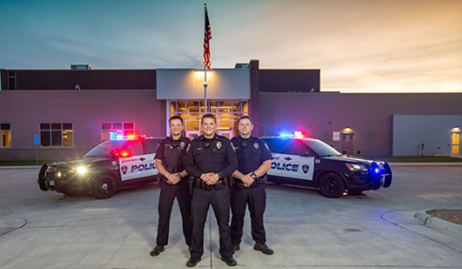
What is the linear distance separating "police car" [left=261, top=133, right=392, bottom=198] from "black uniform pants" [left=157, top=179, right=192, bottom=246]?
16.3 ft

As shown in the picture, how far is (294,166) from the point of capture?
8492 mm

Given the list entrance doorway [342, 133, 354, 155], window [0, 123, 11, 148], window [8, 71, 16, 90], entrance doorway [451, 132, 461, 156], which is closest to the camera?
window [0, 123, 11, 148]

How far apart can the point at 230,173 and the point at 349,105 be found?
20.4 m

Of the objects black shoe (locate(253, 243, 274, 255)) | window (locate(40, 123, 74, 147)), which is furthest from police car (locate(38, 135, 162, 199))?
window (locate(40, 123, 74, 147))

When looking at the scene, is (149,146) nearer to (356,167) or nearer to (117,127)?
(356,167)

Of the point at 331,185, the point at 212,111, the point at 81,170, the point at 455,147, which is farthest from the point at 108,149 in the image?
the point at 455,147

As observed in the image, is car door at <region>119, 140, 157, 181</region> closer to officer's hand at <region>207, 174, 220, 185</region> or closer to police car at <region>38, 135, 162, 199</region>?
police car at <region>38, 135, 162, 199</region>

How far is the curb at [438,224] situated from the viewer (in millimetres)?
4836

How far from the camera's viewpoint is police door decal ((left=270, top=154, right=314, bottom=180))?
8.20 m

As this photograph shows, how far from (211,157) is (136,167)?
18.0 ft

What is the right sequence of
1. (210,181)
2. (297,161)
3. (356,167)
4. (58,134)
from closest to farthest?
(210,181)
(356,167)
(297,161)
(58,134)

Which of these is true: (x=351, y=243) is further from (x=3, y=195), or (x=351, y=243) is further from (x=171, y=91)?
(x=171, y=91)

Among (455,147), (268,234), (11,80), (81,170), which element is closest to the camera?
(268,234)

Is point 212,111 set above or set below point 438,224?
above
